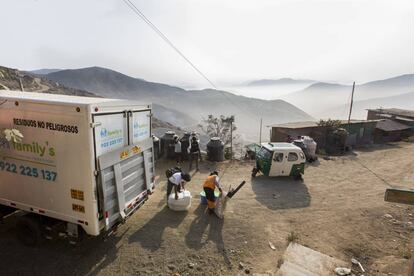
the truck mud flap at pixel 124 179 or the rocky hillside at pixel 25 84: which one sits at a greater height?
the rocky hillside at pixel 25 84

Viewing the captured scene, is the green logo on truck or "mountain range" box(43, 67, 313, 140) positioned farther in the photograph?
"mountain range" box(43, 67, 313, 140)

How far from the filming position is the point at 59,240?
252 inches

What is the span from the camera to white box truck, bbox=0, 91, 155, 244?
502cm

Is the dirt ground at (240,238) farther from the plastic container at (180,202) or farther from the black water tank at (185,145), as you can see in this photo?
the black water tank at (185,145)

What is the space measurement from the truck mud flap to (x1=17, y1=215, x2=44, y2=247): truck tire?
1.81 metres

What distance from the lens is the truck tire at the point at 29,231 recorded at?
229 inches

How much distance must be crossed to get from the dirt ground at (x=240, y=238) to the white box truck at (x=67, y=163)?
809mm

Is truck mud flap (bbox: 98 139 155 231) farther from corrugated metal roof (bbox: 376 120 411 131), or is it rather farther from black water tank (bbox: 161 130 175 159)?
corrugated metal roof (bbox: 376 120 411 131)

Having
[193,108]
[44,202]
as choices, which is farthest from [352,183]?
[193,108]

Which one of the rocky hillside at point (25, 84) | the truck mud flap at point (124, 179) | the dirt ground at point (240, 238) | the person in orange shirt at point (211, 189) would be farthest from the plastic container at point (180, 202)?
the rocky hillside at point (25, 84)

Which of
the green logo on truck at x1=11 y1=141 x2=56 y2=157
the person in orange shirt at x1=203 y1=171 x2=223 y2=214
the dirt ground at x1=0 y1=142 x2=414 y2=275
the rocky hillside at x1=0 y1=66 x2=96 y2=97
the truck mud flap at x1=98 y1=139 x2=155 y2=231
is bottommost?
the dirt ground at x1=0 y1=142 x2=414 y2=275

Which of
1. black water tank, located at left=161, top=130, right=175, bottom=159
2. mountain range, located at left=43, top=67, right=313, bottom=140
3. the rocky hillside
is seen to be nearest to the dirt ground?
Answer: black water tank, located at left=161, top=130, right=175, bottom=159

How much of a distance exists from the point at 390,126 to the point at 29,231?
3562cm

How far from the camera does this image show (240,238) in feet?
22.9
